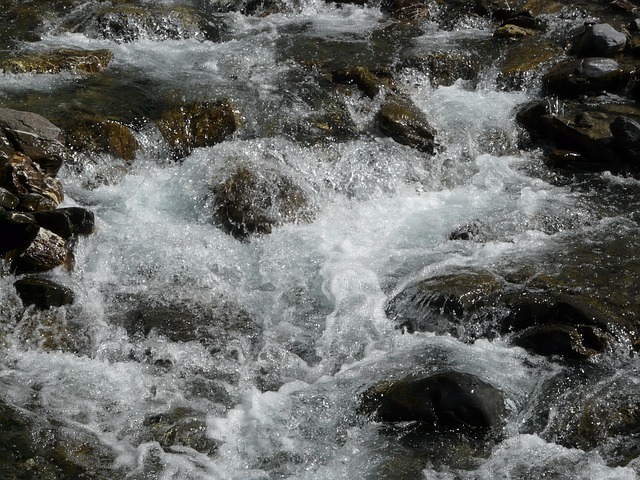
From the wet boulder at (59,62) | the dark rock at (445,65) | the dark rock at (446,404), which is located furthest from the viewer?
the dark rock at (445,65)

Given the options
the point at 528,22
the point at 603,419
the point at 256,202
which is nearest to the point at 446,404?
the point at 603,419

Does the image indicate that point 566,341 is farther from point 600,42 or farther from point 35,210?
point 600,42

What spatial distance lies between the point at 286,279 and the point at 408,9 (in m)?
6.93

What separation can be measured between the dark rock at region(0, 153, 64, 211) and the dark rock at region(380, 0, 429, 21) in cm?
695

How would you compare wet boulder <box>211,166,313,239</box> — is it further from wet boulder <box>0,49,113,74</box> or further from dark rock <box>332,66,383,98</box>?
wet boulder <box>0,49,113,74</box>

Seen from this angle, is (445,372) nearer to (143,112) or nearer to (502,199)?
(502,199)

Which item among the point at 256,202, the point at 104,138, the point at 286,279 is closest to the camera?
the point at 286,279

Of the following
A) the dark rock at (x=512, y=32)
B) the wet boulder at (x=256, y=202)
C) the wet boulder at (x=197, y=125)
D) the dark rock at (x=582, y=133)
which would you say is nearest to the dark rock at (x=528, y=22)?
the dark rock at (x=512, y=32)

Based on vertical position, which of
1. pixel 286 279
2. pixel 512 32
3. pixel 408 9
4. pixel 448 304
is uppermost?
pixel 408 9

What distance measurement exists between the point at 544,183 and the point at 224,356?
457 centimetres

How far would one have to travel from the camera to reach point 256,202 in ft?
26.6

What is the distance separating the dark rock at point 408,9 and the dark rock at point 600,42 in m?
2.60

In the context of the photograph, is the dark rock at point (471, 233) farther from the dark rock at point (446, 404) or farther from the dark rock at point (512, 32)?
the dark rock at point (512, 32)

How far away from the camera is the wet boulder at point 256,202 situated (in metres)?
8.01
